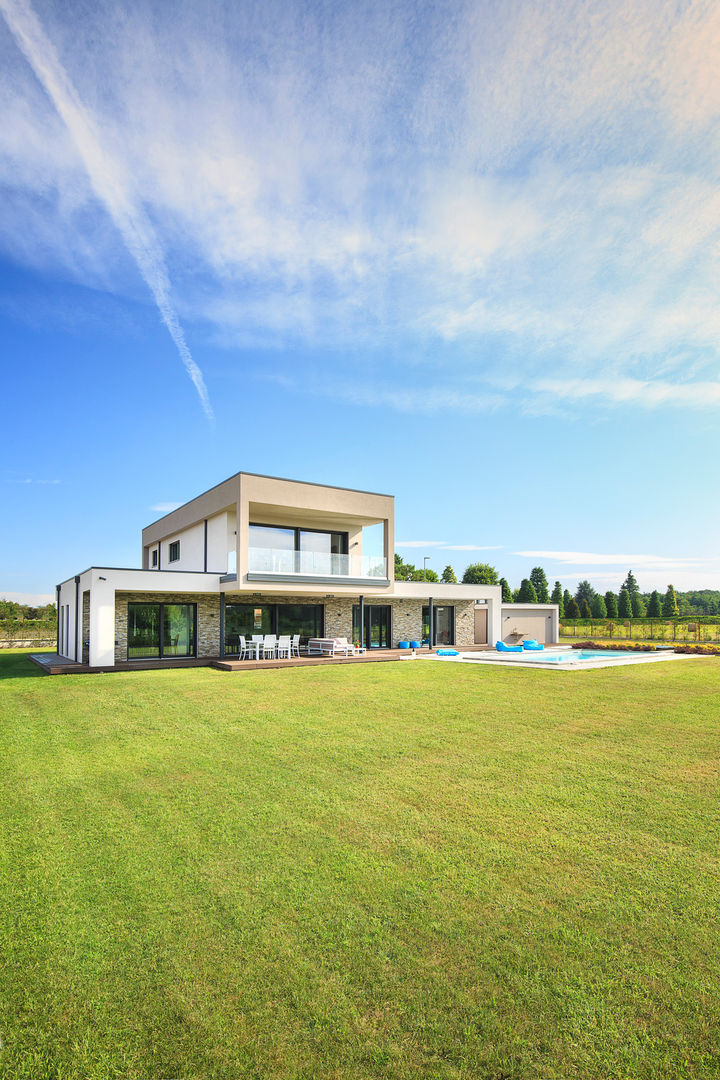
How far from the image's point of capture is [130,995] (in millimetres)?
2549

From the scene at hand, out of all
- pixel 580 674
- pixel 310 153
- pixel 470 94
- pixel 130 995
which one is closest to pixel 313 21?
pixel 310 153

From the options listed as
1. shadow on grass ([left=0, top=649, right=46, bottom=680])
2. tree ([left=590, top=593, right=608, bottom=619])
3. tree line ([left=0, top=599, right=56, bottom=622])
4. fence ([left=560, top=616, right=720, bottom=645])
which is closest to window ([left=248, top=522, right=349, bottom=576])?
shadow on grass ([left=0, top=649, right=46, bottom=680])

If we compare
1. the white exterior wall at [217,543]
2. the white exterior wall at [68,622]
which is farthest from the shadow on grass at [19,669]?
the white exterior wall at [217,543]

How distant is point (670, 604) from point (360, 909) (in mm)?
48920

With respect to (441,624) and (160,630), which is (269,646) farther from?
(441,624)

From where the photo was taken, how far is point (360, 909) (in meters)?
3.23

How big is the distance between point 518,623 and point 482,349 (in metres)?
16.6

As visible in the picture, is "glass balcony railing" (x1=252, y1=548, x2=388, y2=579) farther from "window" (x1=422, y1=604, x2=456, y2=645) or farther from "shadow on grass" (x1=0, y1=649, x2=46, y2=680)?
"shadow on grass" (x1=0, y1=649, x2=46, y2=680)

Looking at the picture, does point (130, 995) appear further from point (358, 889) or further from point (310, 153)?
point (310, 153)

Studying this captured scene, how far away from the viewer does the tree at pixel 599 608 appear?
152ft

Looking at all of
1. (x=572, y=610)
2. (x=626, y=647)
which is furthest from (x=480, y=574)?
(x=626, y=647)

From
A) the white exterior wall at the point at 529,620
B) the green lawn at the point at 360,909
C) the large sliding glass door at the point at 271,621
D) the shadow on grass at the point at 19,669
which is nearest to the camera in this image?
the green lawn at the point at 360,909

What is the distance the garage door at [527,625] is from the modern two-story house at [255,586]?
17.0 feet

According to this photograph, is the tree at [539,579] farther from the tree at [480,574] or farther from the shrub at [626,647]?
the shrub at [626,647]
